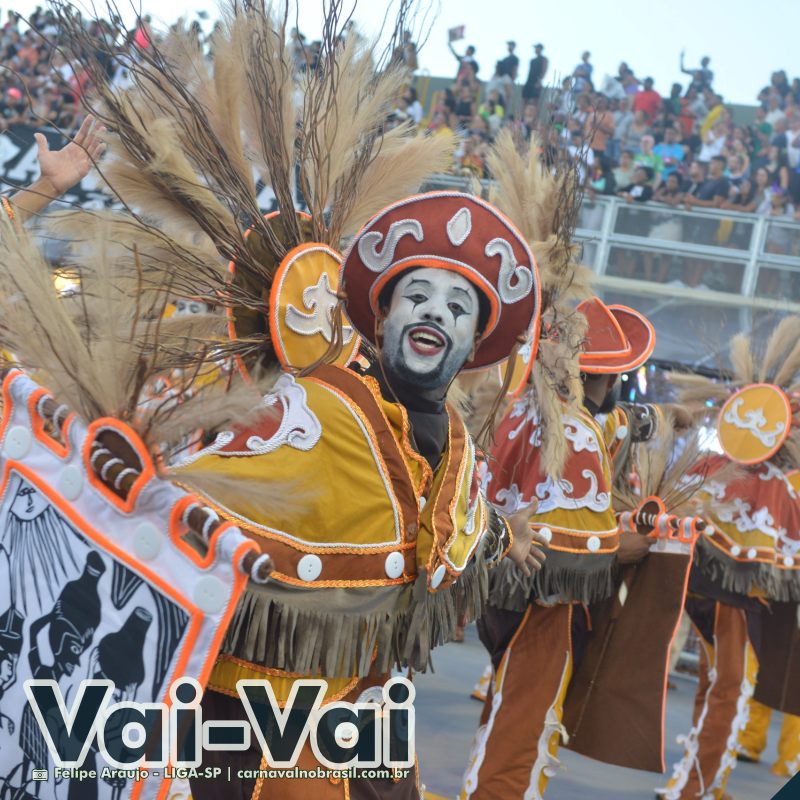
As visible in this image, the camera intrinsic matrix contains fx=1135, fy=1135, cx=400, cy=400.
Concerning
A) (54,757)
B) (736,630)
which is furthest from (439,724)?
(54,757)

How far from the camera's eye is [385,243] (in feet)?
8.64

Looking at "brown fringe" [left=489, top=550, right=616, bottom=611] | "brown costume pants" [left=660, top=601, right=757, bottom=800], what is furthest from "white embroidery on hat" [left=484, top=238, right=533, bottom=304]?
"brown costume pants" [left=660, top=601, right=757, bottom=800]

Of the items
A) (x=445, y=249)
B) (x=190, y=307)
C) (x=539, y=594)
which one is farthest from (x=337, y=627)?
(x=539, y=594)

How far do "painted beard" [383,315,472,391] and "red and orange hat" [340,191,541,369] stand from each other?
6.0 inches

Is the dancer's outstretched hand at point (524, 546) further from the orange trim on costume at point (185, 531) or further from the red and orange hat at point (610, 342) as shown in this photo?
the red and orange hat at point (610, 342)

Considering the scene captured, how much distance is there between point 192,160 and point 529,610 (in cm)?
226

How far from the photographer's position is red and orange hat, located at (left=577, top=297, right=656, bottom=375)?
15.1 feet

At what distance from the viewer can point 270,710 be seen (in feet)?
7.73

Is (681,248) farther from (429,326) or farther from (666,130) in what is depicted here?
(429,326)

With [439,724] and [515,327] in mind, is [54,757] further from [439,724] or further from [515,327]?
[439,724]

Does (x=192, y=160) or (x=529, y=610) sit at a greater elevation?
(x=192, y=160)

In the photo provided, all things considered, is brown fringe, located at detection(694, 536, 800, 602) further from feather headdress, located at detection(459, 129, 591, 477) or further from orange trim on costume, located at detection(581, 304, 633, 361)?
A: feather headdress, located at detection(459, 129, 591, 477)

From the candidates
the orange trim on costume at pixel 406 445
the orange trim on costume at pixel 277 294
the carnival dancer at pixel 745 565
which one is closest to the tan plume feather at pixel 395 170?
the orange trim on costume at pixel 277 294

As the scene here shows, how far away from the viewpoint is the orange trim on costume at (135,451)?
1903mm
